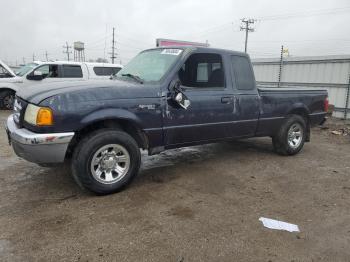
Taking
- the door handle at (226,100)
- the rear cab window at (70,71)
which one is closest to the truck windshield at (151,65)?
the door handle at (226,100)

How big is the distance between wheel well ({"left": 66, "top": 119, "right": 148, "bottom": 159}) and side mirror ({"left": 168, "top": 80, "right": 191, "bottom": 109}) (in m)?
0.63

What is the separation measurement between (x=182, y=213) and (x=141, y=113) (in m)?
1.35

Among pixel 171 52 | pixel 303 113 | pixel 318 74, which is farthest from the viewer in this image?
pixel 318 74

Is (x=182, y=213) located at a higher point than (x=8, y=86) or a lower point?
lower

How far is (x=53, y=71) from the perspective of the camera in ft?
37.9

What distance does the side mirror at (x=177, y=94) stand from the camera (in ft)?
14.5

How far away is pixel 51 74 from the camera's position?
11.5 m

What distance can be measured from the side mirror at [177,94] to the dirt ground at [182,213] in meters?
1.12

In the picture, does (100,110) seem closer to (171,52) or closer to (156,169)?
(171,52)

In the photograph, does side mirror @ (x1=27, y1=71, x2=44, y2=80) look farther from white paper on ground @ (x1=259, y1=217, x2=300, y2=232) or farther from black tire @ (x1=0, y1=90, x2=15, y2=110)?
white paper on ground @ (x1=259, y1=217, x2=300, y2=232)

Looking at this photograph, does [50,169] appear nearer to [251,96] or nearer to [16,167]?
[16,167]

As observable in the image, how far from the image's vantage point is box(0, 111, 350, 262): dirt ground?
9.61 ft

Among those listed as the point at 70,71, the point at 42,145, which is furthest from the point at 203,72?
the point at 70,71

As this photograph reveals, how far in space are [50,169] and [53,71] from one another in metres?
7.47
